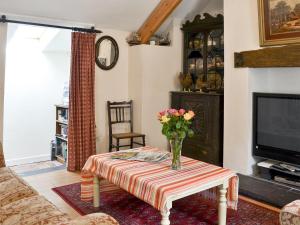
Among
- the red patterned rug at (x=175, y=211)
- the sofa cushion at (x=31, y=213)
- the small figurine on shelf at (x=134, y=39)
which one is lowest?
the red patterned rug at (x=175, y=211)

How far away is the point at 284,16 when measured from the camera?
302cm

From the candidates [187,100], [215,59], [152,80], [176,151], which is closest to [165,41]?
[152,80]

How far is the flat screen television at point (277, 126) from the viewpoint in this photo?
3.16 metres

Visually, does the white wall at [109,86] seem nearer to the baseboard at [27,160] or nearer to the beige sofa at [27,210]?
the baseboard at [27,160]

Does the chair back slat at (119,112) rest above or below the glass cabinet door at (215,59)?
below

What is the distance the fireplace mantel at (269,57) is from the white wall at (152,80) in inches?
57.1

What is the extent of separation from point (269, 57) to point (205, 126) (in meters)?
1.36

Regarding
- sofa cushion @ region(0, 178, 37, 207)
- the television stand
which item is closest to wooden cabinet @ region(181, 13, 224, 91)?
the television stand

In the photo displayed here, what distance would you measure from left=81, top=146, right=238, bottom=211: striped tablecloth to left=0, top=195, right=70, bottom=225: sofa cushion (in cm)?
63

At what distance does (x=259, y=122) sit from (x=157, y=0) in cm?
217

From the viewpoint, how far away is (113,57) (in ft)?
14.9

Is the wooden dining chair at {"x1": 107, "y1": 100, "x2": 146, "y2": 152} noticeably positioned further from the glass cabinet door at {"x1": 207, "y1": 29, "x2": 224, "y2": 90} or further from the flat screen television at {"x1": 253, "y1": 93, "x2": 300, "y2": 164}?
the flat screen television at {"x1": 253, "y1": 93, "x2": 300, "y2": 164}

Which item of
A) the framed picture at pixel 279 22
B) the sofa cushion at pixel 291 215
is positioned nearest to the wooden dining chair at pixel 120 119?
the framed picture at pixel 279 22

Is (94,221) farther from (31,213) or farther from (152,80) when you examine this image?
(152,80)
